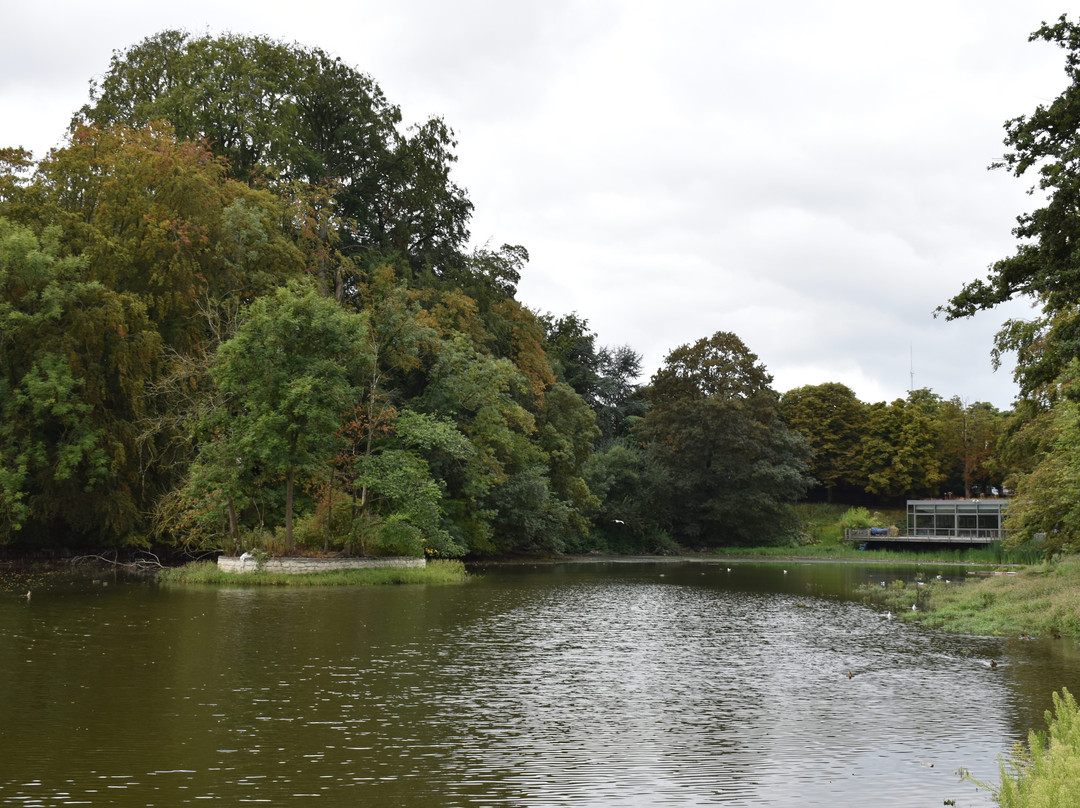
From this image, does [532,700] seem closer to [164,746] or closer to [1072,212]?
[164,746]

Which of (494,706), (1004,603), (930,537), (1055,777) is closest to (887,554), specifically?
(930,537)

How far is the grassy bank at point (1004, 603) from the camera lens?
23.5m

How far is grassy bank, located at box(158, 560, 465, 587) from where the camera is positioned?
114 ft

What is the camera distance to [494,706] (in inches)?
570

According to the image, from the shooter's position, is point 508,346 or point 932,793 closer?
point 932,793

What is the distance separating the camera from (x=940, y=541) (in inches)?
2783

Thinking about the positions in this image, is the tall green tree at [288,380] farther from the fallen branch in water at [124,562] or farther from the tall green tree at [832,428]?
the tall green tree at [832,428]

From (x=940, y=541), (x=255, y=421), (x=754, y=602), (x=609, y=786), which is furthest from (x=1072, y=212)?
(x=940, y=541)

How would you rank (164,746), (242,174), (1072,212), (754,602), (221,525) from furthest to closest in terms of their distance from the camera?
1. (242,174)
2. (221,525)
3. (754,602)
4. (1072,212)
5. (164,746)

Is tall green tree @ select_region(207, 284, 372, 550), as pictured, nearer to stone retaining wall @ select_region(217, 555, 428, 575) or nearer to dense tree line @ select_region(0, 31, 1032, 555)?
dense tree line @ select_region(0, 31, 1032, 555)

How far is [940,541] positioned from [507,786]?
67309mm

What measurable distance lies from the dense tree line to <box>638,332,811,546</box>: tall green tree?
3.88 feet

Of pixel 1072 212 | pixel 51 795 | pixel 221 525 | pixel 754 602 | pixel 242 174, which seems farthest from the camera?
pixel 242 174

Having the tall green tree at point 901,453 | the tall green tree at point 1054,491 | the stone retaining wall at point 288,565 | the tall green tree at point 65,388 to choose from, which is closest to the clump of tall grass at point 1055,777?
the tall green tree at point 1054,491
